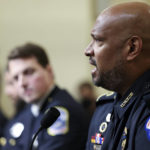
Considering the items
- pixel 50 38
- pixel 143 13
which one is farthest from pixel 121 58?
pixel 50 38

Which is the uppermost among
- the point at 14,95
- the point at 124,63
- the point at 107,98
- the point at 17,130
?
the point at 124,63

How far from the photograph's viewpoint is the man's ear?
1.50 m

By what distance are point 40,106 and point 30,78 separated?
21cm

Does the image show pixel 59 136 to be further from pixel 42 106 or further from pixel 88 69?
pixel 88 69

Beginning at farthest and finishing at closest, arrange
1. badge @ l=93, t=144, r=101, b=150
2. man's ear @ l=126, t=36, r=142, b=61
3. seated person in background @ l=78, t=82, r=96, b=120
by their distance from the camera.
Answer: seated person in background @ l=78, t=82, r=96, b=120 < badge @ l=93, t=144, r=101, b=150 < man's ear @ l=126, t=36, r=142, b=61

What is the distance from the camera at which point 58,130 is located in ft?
7.40

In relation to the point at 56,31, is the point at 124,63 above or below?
above

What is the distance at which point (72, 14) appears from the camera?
21.1 ft

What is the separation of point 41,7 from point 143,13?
4840mm

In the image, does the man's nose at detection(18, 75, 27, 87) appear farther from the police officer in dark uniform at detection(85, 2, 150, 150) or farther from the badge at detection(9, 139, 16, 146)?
the police officer in dark uniform at detection(85, 2, 150, 150)

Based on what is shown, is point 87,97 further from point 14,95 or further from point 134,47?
point 134,47

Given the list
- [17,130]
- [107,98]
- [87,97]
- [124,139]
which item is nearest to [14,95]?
[87,97]

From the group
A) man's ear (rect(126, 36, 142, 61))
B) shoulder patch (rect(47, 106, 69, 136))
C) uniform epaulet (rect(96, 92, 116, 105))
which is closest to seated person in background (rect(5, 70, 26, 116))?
shoulder patch (rect(47, 106, 69, 136))

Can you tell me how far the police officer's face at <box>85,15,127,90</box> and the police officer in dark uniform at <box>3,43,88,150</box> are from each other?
75 centimetres
